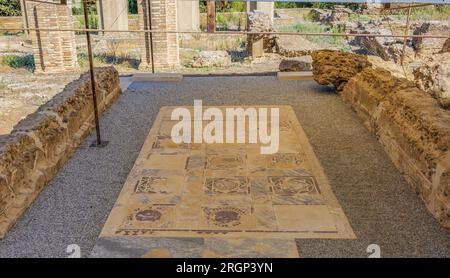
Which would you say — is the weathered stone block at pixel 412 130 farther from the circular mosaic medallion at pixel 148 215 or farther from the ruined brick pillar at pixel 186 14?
the ruined brick pillar at pixel 186 14

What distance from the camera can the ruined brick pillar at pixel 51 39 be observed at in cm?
1237

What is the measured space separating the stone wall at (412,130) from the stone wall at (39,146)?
371 centimetres

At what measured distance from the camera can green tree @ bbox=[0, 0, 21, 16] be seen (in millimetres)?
23922

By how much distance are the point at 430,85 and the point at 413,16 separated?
17682 mm

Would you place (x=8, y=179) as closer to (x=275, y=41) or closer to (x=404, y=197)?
(x=404, y=197)

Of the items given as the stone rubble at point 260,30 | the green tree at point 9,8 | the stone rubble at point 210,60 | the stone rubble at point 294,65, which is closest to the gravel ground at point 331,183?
the stone rubble at point 294,65

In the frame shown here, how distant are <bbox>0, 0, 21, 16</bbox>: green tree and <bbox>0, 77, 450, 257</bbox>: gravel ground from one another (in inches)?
790

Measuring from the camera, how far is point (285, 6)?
30500mm

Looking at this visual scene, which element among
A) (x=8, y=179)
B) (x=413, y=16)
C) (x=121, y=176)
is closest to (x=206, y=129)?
(x=121, y=176)

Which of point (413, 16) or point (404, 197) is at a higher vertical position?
point (413, 16)

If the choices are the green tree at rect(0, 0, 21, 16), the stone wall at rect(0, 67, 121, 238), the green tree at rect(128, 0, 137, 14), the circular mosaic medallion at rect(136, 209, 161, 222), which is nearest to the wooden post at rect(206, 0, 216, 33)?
the circular mosaic medallion at rect(136, 209, 161, 222)

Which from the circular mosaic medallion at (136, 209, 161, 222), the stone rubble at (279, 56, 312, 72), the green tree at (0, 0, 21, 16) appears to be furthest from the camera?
the green tree at (0, 0, 21, 16)

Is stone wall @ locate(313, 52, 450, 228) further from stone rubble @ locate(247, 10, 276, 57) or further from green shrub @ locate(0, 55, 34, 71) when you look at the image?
green shrub @ locate(0, 55, 34, 71)
